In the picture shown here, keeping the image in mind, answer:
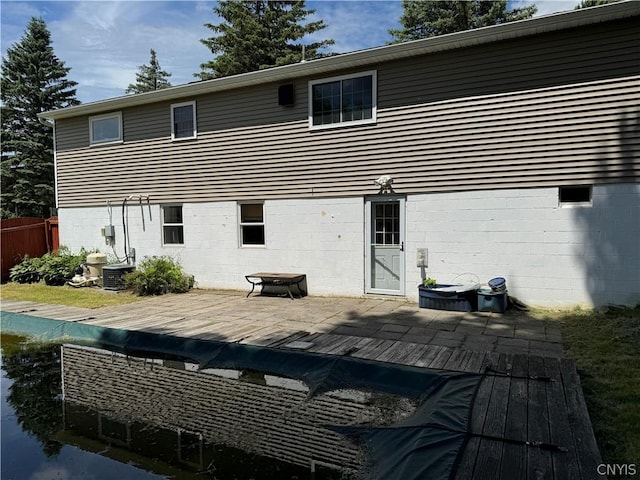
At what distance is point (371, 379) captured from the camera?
14.0 feet

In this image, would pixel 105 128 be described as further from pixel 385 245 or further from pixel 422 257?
pixel 422 257

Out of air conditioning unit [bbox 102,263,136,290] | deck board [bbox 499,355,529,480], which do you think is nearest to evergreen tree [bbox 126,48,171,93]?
air conditioning unit [bbox 102,263,136,290]

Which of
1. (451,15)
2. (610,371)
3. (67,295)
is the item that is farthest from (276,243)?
(451,15)

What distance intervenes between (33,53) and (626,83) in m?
28.0

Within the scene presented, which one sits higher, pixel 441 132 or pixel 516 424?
pixel 441 132

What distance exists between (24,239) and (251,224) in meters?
7.86

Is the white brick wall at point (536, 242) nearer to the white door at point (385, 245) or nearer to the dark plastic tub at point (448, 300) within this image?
the white door at point (385, 245)

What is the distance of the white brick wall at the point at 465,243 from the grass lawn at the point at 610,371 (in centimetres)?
65

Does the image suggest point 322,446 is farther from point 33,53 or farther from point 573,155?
point 33,53

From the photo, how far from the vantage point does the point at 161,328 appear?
20.1 feet

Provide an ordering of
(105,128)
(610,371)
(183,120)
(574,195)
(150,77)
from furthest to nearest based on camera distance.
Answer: (150,77), (105,128), (183,120), (574,195), (610,371)

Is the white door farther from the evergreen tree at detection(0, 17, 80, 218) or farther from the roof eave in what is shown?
the evergreen tree at detection(0, 17, 80, 218)

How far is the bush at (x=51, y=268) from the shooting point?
35.8 ft

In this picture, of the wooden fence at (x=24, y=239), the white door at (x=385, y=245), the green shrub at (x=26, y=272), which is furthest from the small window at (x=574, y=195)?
the wooden fence at (x=24, y=239)
